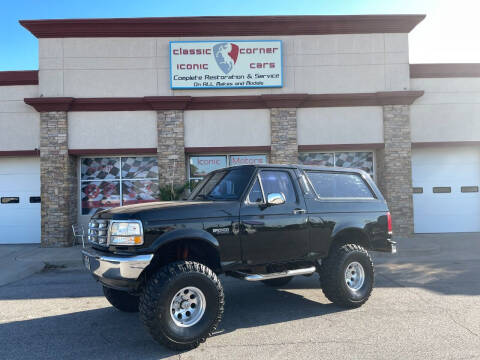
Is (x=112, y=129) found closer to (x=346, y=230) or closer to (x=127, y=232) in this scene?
(x=127, y=232)

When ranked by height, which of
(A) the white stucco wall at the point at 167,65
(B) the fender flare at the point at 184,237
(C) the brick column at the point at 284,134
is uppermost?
(A) the white stucco wall at the point at 167,65

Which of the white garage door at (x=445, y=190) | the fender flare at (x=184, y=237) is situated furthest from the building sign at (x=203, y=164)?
the fender flare at (x=184, y=237)

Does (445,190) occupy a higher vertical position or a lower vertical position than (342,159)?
lower

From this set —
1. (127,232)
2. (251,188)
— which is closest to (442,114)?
(251,188)

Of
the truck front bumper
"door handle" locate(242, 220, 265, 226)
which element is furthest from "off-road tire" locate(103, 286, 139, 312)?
"door handle" locate(242, 220, 265, 226)

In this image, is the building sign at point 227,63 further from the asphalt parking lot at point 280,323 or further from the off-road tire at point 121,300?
the off-road tire at point 121,300

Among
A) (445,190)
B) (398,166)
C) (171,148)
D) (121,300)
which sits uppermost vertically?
(171,148)

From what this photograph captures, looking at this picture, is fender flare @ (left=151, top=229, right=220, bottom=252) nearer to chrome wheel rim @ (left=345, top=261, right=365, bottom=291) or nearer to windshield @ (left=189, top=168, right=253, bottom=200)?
windshield @ (left=189, top=168, right=253, bottom=200)

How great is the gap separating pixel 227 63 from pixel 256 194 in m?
8.96

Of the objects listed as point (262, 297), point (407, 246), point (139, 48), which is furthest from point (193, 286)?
point (139, 48)

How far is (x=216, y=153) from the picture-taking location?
13148 millimetres

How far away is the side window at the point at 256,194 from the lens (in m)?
4.92

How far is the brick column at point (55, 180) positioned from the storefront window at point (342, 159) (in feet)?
26.6

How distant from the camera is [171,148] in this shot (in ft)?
41.1
